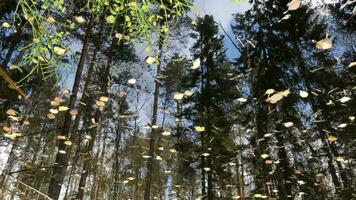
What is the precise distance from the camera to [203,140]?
15.2 meters

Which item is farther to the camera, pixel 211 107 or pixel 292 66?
pixel 211 107

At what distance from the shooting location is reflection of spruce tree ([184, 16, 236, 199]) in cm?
1520

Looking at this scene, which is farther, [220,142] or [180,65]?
[180,65]

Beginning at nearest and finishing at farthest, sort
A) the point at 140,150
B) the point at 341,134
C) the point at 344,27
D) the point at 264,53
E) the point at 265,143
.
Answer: the point at 344,27 < the point at 341,134 < the point at 265,143 < the point at 264,53 < the point at 140,150

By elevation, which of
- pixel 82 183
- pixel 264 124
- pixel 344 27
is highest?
pixel 344 27

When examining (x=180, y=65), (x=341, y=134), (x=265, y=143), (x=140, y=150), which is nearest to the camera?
(x=341, y=134)

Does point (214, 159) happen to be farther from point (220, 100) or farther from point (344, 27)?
point (344, 27)

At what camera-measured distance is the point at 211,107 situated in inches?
669

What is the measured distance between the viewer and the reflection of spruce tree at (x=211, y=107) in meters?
15.2

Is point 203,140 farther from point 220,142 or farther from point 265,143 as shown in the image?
point 265,143

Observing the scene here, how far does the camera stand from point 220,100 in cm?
1706

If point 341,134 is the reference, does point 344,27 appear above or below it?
above

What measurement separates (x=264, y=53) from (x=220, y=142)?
16.1 ft

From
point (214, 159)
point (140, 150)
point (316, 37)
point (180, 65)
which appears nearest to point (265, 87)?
point (316, 37)
